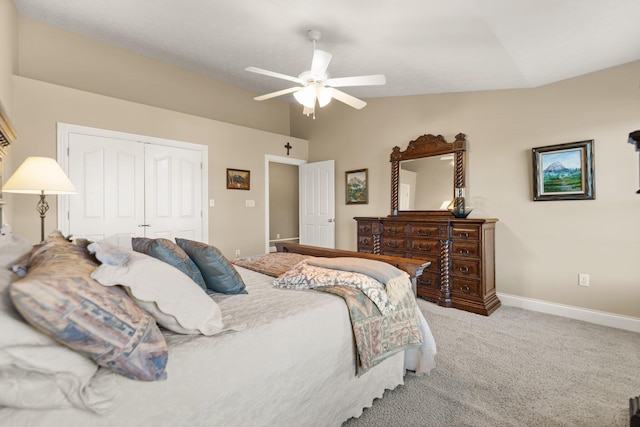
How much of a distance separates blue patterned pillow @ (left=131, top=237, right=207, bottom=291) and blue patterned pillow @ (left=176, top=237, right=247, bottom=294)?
1.4 inches

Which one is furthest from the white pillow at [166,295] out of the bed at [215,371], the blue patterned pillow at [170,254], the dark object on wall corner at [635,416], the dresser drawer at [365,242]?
the dresser drawer at [365,242]

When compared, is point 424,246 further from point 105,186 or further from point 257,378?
point 105,186

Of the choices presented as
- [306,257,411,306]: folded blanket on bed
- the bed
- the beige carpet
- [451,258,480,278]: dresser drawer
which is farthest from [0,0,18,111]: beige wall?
[451,258,480,278]: dresser drawer

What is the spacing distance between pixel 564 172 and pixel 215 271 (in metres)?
Result: 3.60

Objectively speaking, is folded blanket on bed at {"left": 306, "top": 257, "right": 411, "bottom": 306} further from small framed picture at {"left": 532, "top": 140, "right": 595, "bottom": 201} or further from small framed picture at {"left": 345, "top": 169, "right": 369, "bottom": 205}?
small framed picture at {"left": 345, "top": 169, "right": 369, "bottom": 205}

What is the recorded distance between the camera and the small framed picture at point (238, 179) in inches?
194

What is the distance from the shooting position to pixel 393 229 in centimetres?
416

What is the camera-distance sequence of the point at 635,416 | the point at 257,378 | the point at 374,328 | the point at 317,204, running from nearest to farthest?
the point at 635,416, the point at 257,378, the point at 374,328, the point at 317,204

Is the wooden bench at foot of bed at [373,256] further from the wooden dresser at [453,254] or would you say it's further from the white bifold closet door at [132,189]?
the white bifold closet door at [132,189]

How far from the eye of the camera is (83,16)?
3.42m

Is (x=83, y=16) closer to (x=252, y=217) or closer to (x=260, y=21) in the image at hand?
(x=260, y=21)

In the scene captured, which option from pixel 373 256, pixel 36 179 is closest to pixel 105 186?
pixel 36 179

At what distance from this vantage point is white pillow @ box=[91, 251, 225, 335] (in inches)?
42.5

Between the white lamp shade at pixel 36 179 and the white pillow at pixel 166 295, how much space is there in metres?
1.88
